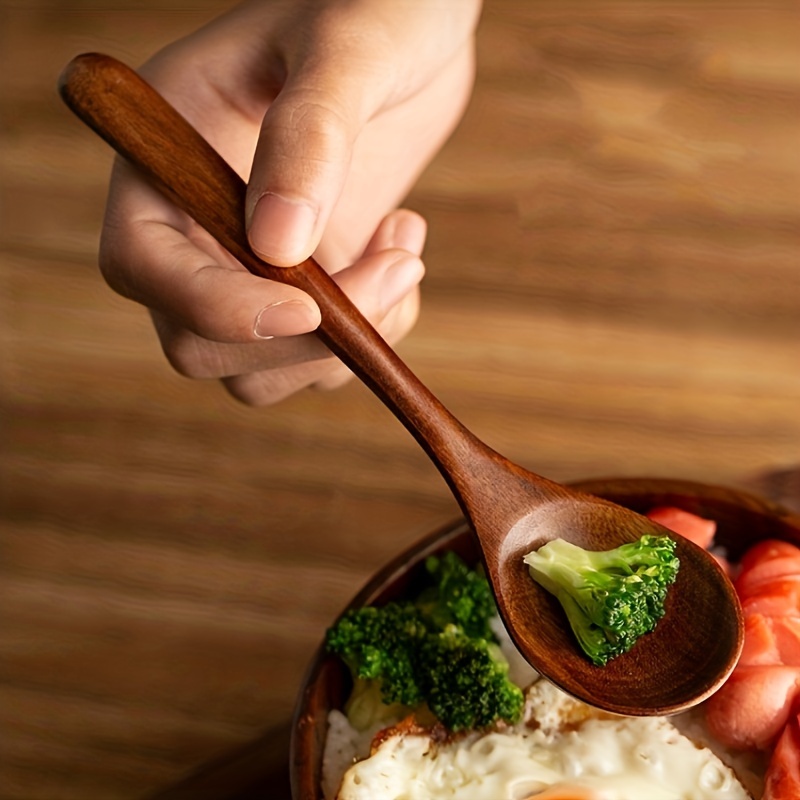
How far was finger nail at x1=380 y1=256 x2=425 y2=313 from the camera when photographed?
1792 mm

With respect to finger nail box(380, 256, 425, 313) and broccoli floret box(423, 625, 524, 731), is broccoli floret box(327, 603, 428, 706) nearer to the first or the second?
broccoli floret box(423, 625, 524, 731)

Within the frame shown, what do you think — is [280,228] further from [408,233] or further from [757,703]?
[757,703]

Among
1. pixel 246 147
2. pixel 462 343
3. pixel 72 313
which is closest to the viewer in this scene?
pixel 246 147

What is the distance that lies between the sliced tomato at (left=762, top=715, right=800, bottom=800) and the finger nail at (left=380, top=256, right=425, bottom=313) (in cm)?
90

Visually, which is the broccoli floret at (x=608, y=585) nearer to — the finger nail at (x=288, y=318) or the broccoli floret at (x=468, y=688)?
→ the broccoli floret at (x=468, y=688)

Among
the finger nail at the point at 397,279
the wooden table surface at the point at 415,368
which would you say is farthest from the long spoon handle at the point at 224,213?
the wooden table surface at the point at 415,368

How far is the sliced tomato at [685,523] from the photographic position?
1.65 metres

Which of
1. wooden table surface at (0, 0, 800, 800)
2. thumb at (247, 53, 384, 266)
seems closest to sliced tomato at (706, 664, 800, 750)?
wooden table surface at (0, 0, 800, 800)

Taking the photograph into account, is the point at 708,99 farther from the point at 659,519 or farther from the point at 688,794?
the point at 688,794

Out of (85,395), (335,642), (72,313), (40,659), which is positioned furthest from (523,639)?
(72,313)

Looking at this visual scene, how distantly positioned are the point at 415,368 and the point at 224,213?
3.26 feet

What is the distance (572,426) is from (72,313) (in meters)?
1.25

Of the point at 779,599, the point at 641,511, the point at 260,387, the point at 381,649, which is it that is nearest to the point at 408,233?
the point at 260,387

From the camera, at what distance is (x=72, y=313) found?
2635 mm
